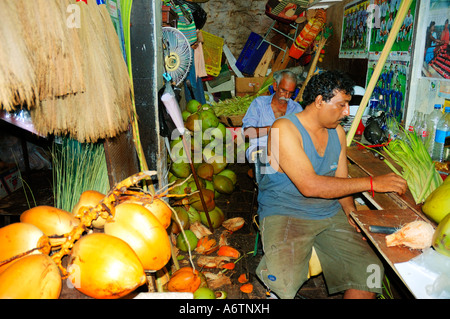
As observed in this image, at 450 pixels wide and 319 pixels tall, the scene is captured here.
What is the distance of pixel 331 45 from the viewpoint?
619 cm

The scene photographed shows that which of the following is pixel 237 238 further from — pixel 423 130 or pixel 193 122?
pixel 423 130

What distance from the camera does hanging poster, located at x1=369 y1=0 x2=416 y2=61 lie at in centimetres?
308

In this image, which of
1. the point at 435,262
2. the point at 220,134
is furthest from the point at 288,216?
the point at 220,134

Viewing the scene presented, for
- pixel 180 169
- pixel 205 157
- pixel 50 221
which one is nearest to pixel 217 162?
pixel 205 157

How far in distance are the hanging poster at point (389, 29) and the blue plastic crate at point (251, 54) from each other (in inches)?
170

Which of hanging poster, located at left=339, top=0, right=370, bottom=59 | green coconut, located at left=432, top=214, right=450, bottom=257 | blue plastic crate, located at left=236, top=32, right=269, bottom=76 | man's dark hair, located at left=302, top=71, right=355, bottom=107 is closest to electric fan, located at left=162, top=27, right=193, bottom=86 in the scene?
man's dark hair, located at left=302, top=71, right=355, bottom=107

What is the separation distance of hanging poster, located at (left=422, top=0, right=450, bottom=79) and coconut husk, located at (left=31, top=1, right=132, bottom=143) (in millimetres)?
2751

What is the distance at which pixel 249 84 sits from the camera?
772 cm

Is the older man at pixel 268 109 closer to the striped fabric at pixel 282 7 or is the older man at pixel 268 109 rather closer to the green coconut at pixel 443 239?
the green coconut at pixel 443 239

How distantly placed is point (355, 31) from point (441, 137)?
9.59 ft

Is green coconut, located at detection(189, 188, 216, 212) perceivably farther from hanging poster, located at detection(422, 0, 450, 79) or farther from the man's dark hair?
hanging poster, located at detection(422, 0, 450, 79)

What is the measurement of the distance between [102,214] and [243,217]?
11.3ft
